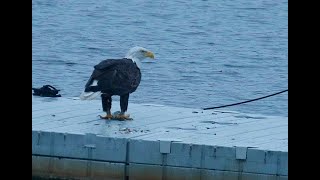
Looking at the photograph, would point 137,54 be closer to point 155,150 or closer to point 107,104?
point 107,104

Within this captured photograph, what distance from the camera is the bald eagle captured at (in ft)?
25.6

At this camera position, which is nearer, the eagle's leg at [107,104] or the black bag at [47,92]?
the eagle's leg at [107,104]

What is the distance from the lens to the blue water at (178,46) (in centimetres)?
1866

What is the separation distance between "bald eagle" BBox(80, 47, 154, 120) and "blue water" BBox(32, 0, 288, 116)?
7.77 m

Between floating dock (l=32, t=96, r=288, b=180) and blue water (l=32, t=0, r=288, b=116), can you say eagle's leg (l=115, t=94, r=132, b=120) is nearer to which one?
floating dock (l=32, t=96, r=288, b=180)

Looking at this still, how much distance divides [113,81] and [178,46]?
60.9 ft

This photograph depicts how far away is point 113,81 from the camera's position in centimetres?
784

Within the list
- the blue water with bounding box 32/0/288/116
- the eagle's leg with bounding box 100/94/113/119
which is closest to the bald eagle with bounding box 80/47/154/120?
the eagle's leg with bounding box 100/94/113/119

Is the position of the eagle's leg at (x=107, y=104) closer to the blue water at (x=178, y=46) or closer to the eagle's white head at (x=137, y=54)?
the eagle's white head at (x=137, y=54)

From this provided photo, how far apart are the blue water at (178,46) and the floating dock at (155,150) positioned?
814 centimetres

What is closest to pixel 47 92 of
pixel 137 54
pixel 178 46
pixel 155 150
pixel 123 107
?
Answer: pixel 137 54

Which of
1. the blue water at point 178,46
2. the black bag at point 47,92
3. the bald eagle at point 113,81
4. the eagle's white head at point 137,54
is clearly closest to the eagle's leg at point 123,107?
the bald eagle at point 113,81
